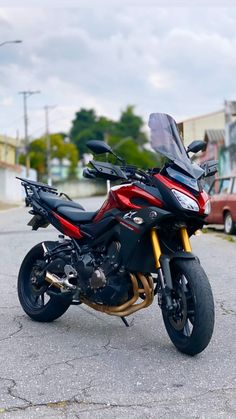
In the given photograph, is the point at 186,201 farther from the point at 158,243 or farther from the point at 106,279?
the point at 106,279

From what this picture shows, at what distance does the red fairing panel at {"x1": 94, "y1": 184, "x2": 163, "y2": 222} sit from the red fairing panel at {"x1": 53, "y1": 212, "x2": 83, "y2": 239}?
0.47 meters

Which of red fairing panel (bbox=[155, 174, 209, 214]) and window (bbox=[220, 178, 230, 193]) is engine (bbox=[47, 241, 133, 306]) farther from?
window (bbox=[220, 178, 230, 193])

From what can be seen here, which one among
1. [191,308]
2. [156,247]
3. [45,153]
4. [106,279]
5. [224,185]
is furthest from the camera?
[45,153]

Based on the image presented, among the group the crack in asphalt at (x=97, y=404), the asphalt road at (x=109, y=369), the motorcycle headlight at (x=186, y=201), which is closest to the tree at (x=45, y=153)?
the asphalt road at (x=109, y=369)

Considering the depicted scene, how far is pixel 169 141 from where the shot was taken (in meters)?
4.54

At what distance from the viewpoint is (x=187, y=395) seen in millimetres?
3650

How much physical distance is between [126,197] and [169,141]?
0.57m

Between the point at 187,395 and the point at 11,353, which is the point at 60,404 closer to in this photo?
the point at 187,395

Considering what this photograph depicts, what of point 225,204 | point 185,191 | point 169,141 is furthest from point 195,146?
point 225,204

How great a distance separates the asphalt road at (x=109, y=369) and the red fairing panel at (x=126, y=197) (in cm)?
118

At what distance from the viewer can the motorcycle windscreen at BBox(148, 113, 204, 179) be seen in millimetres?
4402

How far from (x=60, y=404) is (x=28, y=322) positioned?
202 cm

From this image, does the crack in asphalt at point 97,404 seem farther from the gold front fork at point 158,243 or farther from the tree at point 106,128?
the tree at point 106,128

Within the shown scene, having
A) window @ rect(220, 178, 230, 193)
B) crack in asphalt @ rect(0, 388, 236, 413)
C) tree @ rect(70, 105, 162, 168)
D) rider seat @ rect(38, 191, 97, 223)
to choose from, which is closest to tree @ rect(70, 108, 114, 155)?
tree @ rect(70, 105, 162, 168)
